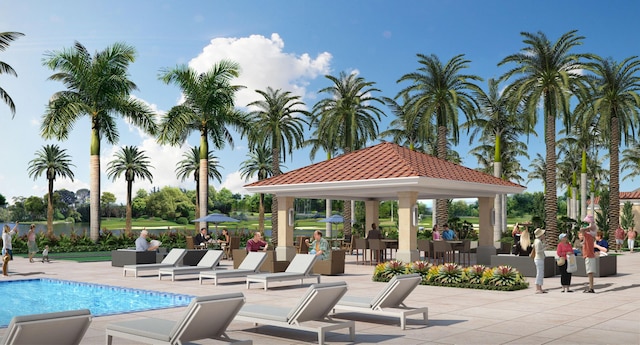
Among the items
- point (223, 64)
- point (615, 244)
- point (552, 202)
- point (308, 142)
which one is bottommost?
point (615, 244)

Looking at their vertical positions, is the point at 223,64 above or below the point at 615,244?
above

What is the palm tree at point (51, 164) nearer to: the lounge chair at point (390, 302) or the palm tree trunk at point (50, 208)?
the palm tree trunk at point (50, 208)

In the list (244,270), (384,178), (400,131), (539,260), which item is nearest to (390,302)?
(539,260)

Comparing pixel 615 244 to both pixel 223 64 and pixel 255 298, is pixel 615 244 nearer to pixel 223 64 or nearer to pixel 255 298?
pixel 223 64

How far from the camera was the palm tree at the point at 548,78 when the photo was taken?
3659cm

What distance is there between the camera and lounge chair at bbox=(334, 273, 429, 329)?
11156mm

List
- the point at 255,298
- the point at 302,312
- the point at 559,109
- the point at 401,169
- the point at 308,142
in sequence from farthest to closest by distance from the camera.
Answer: the point at 308,142 → the point at 559,109 → the point at 401,169 → the point at 255,298 → the point at 302,312

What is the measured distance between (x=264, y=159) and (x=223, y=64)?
40.5 metres

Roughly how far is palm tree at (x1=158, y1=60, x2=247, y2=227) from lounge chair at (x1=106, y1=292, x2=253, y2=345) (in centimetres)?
3110

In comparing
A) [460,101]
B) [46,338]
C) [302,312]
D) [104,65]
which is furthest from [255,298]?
[460,101]

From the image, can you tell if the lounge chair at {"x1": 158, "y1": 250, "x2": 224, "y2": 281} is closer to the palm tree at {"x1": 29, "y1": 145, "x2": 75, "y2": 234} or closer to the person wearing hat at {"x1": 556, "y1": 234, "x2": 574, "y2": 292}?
the person wearing hat at {"x1": 556, "y1": 234, "x2": 574, "y2": 292}

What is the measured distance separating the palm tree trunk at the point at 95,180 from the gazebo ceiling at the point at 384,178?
45.3 ft

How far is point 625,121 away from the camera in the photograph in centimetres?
4316

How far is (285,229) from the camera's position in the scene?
25.6 metres
